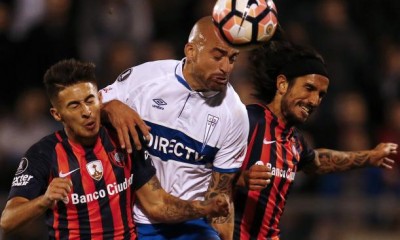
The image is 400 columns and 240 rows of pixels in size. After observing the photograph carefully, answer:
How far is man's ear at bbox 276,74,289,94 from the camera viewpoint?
6.70m

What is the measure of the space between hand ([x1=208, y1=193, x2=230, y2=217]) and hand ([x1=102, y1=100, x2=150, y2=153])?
0.57 meters

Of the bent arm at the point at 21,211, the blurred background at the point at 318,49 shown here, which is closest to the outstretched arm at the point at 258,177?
the bent arm at the point at 21,211

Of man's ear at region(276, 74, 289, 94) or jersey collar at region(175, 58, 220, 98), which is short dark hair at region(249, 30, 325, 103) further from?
jersey collar at region(175, 58, 220, 98)

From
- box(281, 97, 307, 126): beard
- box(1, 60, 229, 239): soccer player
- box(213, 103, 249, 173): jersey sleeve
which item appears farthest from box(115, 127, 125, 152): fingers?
box(281, 97, 307, 126): beard

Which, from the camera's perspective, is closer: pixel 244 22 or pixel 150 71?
pixel 244 22

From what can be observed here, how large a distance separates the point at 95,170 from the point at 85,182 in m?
0.10

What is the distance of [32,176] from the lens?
5703mm

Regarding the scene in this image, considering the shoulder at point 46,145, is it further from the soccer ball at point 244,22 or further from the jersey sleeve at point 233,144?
the soccer ball at point 244,22

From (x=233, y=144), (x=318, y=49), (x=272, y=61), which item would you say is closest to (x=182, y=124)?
(x=233, y=144)

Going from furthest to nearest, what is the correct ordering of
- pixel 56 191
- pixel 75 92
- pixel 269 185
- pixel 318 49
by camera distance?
pixel 318 49 → pixel 269 185 → pixel 75 92 → pixel 56 191

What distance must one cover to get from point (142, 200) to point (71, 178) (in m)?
0.51

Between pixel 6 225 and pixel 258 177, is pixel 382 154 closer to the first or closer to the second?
pixel 258 177

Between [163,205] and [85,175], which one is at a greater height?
[85,175]

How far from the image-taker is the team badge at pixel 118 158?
5.96m
